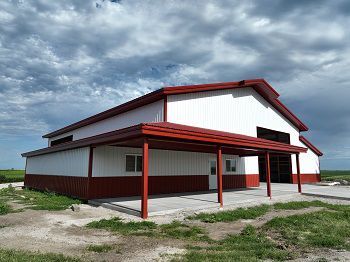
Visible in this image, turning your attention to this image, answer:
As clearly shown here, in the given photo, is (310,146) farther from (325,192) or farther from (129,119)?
(129,119)

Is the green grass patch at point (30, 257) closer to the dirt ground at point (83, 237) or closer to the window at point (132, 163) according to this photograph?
the dirt ground at point (83, 237)

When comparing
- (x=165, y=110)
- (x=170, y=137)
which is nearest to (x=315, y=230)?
(x=170, y=137)

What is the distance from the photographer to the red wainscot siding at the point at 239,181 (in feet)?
68.7

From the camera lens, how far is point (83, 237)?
793 cm

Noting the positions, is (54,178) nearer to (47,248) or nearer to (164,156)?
(164,156)

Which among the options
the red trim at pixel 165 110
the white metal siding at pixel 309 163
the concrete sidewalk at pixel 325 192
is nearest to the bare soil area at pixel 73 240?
the red trim at pixel 165 110

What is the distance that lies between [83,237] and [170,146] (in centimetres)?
833

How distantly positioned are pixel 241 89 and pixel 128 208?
44.6ft

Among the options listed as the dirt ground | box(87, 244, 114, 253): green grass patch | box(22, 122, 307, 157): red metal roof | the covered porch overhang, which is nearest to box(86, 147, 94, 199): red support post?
the covered porch overhang

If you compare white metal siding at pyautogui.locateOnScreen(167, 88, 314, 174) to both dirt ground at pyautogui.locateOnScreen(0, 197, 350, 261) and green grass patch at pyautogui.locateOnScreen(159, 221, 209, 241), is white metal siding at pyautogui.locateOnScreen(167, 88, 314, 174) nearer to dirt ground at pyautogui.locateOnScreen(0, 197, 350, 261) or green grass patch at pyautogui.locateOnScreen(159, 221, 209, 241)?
dirt ground at pyautogui.locateOnScreen(0, 197, 350, 261)

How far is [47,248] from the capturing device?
267 inches

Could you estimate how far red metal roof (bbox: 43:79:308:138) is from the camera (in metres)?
16.4

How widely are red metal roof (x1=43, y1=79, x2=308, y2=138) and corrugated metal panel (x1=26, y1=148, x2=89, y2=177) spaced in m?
3.82

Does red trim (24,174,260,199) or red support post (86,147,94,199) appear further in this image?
red trim (24,174,260,199)
